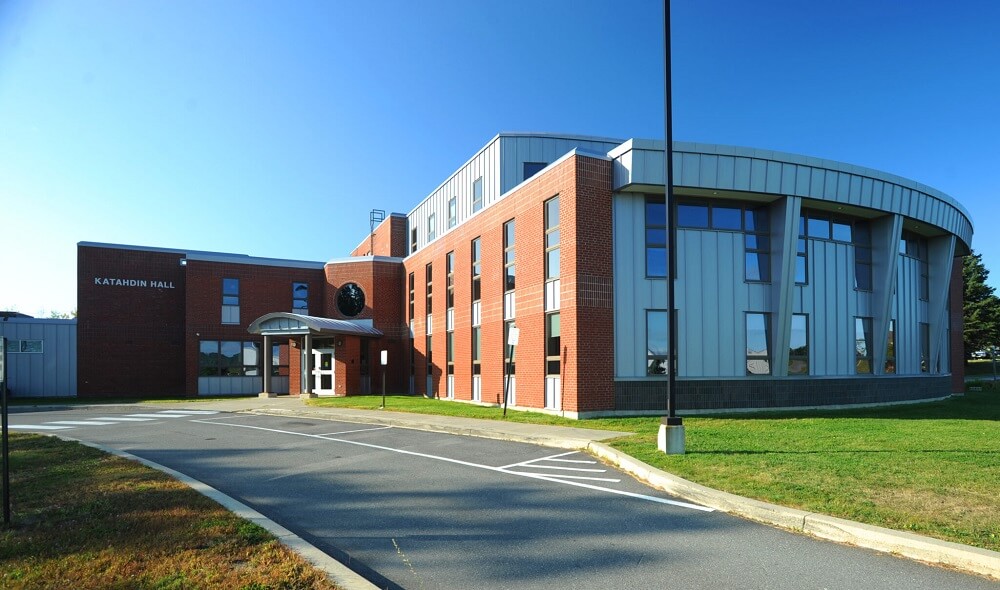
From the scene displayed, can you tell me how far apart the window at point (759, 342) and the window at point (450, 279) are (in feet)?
40.0

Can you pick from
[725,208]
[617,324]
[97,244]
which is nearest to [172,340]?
[97,244]

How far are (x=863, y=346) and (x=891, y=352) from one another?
72.7 inches

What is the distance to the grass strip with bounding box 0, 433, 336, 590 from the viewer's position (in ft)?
16.2

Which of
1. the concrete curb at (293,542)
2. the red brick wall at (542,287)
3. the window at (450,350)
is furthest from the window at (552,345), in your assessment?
the concrete curb at (293,542)

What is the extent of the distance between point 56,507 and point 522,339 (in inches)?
582

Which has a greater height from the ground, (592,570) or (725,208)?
(725,208)

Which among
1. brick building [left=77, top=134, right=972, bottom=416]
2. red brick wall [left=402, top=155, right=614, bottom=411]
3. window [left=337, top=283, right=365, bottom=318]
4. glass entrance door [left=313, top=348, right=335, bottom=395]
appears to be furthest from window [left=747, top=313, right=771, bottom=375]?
window [left=337, top=283, right=365, bottom=318]

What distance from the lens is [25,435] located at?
15.6 metres

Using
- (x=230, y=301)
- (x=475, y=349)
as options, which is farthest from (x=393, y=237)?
(x=475, y=349)

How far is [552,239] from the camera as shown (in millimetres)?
19828

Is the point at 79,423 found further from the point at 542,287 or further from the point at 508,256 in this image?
the point at 542,287

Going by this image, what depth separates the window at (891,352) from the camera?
2249cm

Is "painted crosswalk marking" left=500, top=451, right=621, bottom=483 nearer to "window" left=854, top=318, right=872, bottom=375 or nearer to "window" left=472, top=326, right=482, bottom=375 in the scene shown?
"window" left=472, top=326, right=482, bottom=375

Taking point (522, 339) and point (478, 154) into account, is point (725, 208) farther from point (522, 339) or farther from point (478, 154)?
point (478, 154)
